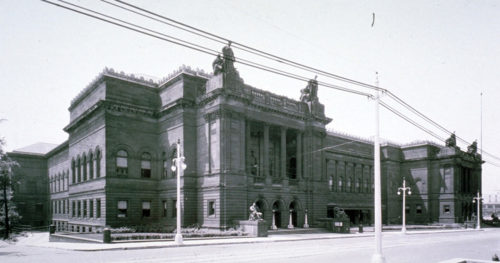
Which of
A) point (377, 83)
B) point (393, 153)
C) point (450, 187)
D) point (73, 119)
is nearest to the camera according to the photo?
point (377, 83)

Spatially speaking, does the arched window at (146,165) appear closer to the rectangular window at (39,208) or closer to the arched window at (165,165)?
the arched window at (165,165)

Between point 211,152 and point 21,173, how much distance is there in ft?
148

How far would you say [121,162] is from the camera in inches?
1626

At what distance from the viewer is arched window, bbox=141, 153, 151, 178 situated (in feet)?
141

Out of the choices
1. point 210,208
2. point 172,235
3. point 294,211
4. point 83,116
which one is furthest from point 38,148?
point 172,235

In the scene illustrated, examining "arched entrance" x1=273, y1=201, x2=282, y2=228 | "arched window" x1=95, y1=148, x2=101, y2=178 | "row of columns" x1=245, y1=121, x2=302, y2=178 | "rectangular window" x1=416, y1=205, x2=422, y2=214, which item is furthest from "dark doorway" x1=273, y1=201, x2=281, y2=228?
"rectangular window" x1=416, y1=205, x2=422, y2=214

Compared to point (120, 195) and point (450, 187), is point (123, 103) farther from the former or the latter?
point (450, 187)

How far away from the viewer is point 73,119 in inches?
2030

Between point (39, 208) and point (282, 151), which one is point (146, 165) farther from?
point (39, 208)

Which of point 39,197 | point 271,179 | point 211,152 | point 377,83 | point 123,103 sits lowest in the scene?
point 39,197

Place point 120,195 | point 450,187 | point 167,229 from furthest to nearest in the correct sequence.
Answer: point 450,187, point 120,195, point 167,229

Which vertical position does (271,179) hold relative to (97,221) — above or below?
above

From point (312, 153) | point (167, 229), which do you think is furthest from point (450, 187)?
point (167, 229)

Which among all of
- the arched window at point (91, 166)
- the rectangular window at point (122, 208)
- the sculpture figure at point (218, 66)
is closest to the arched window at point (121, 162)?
the rectangular window at point (122, 208)
